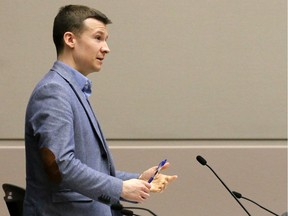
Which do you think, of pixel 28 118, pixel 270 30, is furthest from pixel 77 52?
pixel 270 30

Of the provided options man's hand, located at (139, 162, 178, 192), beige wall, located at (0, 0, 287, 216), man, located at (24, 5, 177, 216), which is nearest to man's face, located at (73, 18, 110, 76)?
man, located at (24, 5, 177, 216)

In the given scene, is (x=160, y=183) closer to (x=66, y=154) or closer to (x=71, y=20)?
(x=66, y=154)

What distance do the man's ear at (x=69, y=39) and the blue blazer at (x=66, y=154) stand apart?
0.09 metres

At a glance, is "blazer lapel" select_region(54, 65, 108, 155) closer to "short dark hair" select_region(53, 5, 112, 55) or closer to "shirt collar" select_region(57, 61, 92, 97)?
"shirt collar" select_region(57, 61, 92, 97)

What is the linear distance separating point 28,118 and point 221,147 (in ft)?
7.22

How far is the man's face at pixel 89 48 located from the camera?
2.46 meters

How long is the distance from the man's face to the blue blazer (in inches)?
3.4

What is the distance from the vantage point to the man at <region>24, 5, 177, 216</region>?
2.18 meters

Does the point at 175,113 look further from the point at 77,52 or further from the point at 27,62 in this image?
the point at 77,52

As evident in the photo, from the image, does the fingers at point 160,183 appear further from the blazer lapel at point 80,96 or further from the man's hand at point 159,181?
the blazer lapel at point 80,96

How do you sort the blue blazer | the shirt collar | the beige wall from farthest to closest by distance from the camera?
the beige wall < the shirt collar < the blue blazer

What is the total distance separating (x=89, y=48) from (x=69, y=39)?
0.27 feet

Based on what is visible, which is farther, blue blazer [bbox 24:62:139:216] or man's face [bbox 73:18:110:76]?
man's face [bbox 73:18:110:76]

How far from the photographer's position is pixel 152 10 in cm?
426
